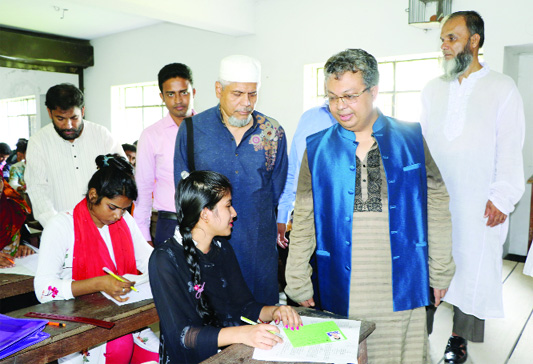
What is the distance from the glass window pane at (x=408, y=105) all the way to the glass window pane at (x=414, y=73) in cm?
8

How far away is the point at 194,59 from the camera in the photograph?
7.60 metres

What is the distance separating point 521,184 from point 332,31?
397 centimetres

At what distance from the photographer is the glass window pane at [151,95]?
8.71 metres

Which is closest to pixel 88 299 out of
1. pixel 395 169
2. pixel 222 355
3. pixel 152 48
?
pixel 222 355

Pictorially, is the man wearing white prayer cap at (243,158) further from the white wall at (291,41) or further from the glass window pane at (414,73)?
the glass window pane at (414,73)

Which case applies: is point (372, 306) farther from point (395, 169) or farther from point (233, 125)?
point (233, 125)

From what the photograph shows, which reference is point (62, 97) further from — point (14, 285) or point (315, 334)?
point (315, 334)

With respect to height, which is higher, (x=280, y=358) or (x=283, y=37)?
(x=283, y=37)

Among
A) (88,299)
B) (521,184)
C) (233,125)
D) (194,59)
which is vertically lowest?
(88,299)

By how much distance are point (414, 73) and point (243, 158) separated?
165 inches

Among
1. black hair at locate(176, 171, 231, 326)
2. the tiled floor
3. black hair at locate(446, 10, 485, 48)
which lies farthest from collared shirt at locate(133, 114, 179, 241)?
the tiled floor

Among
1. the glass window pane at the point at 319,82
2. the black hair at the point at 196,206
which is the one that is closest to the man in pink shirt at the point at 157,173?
the black hair at the point at 196,206

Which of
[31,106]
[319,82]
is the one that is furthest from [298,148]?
[31,106]

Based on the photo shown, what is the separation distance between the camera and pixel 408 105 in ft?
18.5
